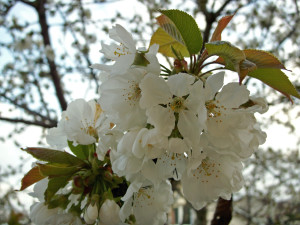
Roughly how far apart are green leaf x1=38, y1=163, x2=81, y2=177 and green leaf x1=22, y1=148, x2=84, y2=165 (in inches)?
1.0

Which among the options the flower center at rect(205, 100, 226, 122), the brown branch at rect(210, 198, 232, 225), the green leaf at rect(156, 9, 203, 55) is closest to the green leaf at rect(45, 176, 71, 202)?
the flower center at rect(205, 100, 226, 122)

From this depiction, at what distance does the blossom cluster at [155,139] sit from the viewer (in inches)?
28.6

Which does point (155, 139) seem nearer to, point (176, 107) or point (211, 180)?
point (176, 107)

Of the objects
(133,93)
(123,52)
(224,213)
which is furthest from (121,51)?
(224,213)

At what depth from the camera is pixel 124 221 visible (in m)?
0.89

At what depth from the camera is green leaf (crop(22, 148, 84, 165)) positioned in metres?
0.81

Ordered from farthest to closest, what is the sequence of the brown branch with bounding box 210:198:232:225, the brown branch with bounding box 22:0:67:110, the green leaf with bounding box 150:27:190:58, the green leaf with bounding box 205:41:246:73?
the brown branch with bounding box 22:0:67:110 < the brown branch with bounding box 210:198:232:225 < the green leaf with bounding box 150:27:190:58 < the green leaf with bounding box 205:41:246:73

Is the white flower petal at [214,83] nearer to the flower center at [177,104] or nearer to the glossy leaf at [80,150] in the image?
the flower center at [177,104]

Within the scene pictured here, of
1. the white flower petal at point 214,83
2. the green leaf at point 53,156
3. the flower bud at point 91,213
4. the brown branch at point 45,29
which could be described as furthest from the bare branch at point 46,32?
the white flower petal at point 214,83

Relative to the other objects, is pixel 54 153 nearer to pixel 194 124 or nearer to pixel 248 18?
pixel 194 124

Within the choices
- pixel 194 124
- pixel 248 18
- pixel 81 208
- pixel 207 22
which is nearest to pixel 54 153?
pixel 81 208

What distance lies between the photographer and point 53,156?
2.76 ft

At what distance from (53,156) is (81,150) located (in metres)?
0.14

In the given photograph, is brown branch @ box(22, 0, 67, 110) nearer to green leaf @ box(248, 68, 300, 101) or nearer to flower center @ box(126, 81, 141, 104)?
flower center @ box(126, 81, 141, 104)
